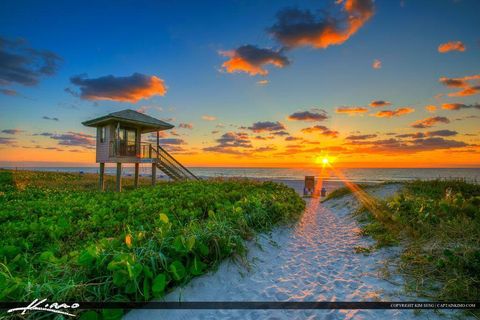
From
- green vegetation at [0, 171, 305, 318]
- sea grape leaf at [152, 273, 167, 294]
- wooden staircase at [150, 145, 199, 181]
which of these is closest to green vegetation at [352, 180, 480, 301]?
green vegetation at [0, 171, 305, 318]

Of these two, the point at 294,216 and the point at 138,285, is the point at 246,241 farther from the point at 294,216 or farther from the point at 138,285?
the point at 294,216

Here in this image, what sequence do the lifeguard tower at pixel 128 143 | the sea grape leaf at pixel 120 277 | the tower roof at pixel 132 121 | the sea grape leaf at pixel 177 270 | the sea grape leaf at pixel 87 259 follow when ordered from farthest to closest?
the lifeguard tower at pixel 128 143, the tower roof at pixel 132 121, the sea grape leaf at pixel 177 270, the sea grape leaf at pixel 87 259, the sea grape leaf at pixel 120 277

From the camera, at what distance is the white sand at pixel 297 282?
3.62 metres

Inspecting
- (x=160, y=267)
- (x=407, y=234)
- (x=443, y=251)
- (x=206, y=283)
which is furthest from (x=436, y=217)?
(x=160, y=267)

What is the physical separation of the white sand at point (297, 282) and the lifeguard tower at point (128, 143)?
590 inches

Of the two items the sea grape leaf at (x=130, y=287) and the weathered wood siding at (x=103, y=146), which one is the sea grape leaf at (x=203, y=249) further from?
the weathered wood siding at (x=103, y=146)

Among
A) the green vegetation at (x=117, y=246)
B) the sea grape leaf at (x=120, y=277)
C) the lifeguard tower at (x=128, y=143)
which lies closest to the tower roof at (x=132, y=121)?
the lifeguard tower at (x=128, y=143)

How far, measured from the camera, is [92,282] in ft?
11.7

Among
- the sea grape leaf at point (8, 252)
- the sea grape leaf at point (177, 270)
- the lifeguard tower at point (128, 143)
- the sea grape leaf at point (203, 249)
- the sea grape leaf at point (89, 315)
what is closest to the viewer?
the sea grape leaf at point (89, 315)

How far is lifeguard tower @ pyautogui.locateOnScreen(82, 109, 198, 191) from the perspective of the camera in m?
18.5

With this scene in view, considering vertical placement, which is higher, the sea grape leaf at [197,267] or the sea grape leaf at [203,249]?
the sea grape leaf at [203,249]

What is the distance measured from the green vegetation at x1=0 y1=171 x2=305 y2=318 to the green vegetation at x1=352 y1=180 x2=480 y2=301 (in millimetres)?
2888

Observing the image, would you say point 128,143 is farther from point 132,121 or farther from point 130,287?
point 130,287

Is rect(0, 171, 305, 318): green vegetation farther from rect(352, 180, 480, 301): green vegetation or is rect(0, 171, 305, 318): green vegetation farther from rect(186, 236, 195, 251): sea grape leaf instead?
rect(352, 180, 480, 301): green vegetation
